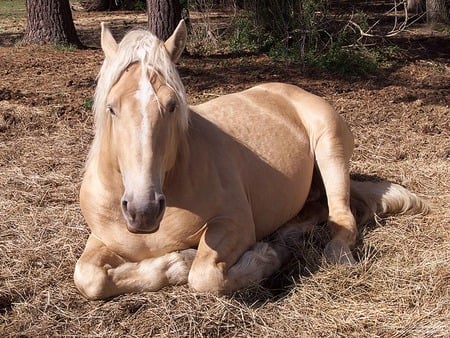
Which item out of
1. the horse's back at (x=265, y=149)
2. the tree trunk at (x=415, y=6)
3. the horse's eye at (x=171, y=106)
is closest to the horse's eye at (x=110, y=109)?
the horse's eye at (x=171, y=106)

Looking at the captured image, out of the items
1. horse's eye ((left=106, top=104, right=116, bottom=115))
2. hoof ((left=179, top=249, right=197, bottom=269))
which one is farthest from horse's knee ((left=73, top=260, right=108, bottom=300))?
horse's eye ((left=106, top=104, right=116, bottom=115))

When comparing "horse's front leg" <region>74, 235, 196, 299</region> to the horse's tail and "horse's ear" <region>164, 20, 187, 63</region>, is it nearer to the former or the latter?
"horse's ear" <region>164, 20, 187, 63</region>

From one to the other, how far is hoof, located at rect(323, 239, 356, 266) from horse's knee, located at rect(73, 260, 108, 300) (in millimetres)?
1324

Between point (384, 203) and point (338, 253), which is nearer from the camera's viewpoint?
point (338, 253)

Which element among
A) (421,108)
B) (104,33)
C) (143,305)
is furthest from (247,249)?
(421,108)

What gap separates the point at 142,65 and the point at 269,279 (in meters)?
1.44

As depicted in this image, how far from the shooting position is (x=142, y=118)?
263 cm

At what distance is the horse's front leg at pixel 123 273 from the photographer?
3.07 metres

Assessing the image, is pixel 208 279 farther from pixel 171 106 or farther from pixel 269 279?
pixel 171 106

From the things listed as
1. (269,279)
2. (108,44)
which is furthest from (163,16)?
(269,279)

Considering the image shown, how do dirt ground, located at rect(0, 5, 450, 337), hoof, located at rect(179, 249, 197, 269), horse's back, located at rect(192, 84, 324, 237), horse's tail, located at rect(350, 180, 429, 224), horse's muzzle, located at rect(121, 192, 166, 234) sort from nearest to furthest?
horse's muzzle, located at rect(121, 192, 166, 234) < dirt ground, located at rect(0, 5, 450, 337) < hoof, located at rect(179, 249, 197, 269) < horse's back, located at rect(192, 84, 324, 237) < horse's tail, located at rect(350, 180, 429, 224)

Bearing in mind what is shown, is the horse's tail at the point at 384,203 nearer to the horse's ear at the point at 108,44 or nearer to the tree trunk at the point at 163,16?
the horse's ear at the point at 108,44

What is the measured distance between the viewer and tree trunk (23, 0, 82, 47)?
31.3ft

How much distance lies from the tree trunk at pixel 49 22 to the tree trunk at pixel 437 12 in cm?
733
